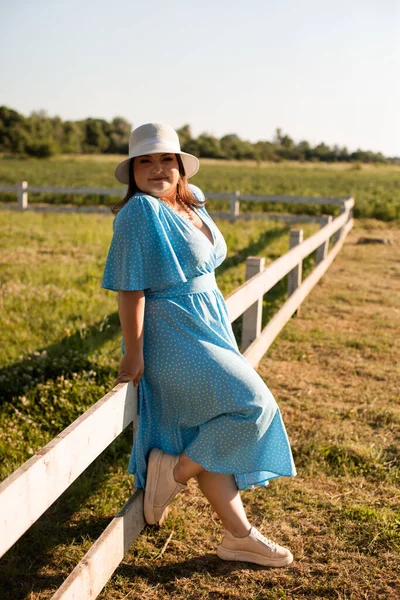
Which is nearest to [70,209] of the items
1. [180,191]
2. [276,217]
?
[276,217]

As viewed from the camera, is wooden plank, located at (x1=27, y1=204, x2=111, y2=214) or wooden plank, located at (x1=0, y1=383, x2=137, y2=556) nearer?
wooden plank, located at (x1=0, y1=383, x2=137, y2=556)

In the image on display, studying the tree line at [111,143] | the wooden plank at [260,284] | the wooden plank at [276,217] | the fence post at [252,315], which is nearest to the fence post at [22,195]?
the wooden plank at [276,217]

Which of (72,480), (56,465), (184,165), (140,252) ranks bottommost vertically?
(72,480)

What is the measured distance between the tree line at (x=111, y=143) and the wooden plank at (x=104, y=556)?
93.4m

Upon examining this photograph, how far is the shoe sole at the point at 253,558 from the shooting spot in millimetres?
2859

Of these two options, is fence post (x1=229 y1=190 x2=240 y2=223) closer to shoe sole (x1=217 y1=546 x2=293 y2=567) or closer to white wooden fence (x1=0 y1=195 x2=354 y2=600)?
white wooden fence (x1=0 y1=195 x2=354 y2=600)

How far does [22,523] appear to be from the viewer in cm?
176

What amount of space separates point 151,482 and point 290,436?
5.62 ft

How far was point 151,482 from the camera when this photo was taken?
2701 mm

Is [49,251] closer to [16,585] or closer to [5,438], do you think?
[5,438]

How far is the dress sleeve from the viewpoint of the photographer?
2.47 meters

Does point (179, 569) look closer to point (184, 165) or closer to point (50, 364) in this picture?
point (184, 165)

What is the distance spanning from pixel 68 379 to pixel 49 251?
626 cm

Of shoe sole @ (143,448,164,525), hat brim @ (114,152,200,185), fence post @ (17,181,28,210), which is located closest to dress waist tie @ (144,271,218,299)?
hat brim @ (114,152,200,185)
